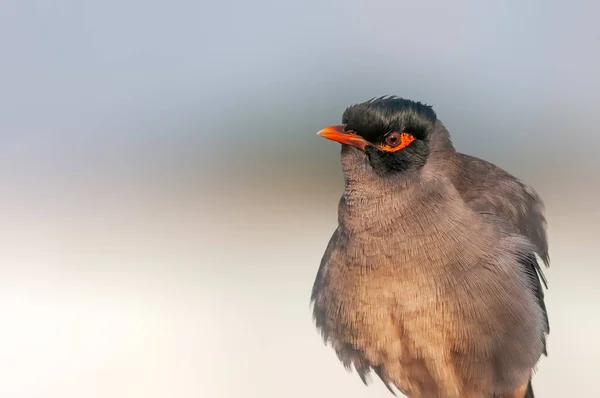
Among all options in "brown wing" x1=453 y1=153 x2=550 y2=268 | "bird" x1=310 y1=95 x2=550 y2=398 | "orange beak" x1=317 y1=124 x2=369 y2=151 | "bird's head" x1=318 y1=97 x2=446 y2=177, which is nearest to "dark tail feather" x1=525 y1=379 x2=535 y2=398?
"bird" x1=310 y1=95 x2=550 y2=398

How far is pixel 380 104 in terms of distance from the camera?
2.07 m

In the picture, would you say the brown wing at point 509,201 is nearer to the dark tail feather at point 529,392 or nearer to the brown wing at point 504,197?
the brown wing at point 504,197

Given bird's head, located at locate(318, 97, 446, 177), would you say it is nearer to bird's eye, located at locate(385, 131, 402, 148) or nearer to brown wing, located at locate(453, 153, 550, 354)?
bird's eye, located at locate(385, 131, 402, 148)

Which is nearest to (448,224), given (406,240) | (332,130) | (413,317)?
(406,240)

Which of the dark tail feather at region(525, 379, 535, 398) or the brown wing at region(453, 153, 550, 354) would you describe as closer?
the brown wing at region(453, 153, 550, 354)

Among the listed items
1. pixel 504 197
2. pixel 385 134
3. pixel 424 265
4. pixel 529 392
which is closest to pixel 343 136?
pixel 385 134

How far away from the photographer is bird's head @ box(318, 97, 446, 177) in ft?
6.71

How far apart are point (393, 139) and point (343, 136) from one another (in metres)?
0.15

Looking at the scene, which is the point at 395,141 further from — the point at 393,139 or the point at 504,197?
the point at 504,197

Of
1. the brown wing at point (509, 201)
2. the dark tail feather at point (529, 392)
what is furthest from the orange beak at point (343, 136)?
the dark tail feather at point (529, 392)

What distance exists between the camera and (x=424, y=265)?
2.04 m

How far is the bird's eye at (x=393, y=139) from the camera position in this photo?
206 cm

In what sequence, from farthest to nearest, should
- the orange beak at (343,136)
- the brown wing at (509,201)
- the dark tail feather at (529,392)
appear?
the dark tail feather at (529,392)
the brown wing at (509,201)
the orange beak at (343,136)

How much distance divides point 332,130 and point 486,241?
1.84ft
